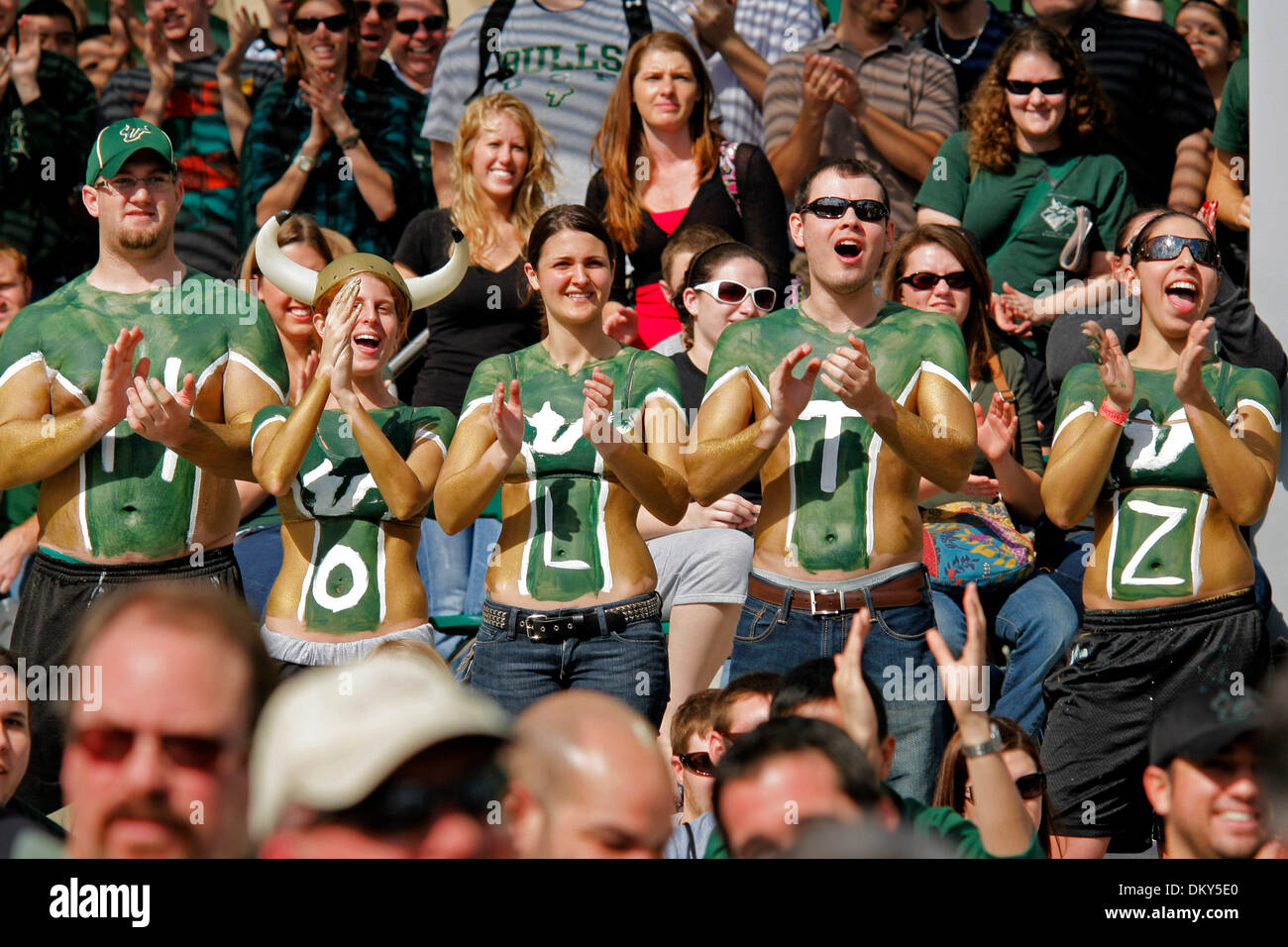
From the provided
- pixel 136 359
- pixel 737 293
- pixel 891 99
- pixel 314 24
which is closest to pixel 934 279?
pixel 737 293

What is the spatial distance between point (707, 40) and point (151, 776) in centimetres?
544

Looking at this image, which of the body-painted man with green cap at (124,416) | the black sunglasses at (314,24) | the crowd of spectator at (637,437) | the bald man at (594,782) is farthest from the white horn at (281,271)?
the bald man at (594,782)

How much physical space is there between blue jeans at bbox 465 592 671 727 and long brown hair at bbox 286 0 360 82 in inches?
130

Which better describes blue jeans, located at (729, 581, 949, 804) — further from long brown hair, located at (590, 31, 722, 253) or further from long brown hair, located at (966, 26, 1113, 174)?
long brown hair, located at (966, 26, 1113, 174)

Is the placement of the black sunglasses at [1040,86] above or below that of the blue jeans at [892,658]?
above

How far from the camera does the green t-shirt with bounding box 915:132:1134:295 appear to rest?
6324 mm

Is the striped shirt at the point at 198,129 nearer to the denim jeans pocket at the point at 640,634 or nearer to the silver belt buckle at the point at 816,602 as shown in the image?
the denim jeans pocket at the point at 640,634

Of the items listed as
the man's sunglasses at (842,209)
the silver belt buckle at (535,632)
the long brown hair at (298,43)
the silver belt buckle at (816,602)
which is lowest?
the silver belt buckle at (535,632)

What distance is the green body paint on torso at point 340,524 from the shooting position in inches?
Answer: 185

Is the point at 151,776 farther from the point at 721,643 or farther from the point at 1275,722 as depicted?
the point at 721,643

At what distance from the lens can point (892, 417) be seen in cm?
437

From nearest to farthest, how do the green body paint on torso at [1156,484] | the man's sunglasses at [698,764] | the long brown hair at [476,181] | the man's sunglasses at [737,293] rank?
the man's sunglasses at [698,764] < the green body paint on torso at [1156,484] < the man's sunglasses at [737,293] < the long brown hair at [476,181]

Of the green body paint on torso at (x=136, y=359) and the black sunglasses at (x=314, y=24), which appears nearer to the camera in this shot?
the green body paint on torso at (x=136, y=359)
